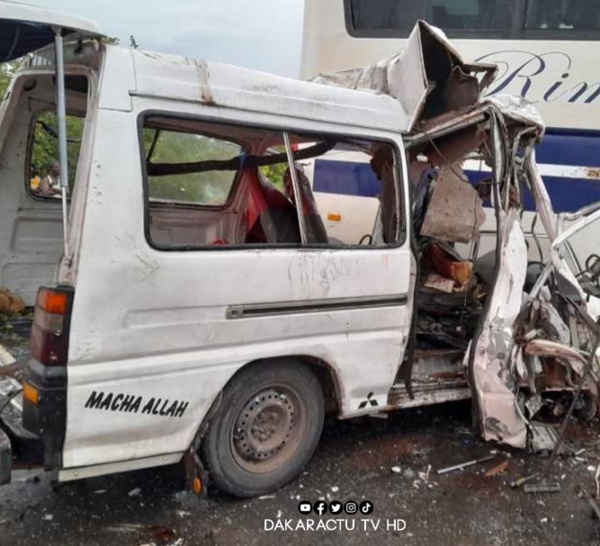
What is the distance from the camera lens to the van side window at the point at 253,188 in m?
3.63

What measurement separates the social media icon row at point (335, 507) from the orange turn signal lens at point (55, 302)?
177 cm

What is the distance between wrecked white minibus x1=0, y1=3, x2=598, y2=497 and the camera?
284 centimetres

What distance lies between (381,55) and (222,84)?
336 centimetres

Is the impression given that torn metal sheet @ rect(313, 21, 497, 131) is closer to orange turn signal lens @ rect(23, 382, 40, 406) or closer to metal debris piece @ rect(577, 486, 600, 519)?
metal debris piece @ rect(577, 486, 600, 519)

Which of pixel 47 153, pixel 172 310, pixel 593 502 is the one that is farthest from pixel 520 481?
pixel 47 153

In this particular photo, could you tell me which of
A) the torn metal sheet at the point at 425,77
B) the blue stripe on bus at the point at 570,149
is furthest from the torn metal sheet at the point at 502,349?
the blue stripe on bus at the point at 570,149

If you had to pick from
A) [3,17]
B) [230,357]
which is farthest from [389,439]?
[3,17]

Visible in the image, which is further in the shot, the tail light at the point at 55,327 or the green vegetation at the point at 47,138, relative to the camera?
the green vegetation at the point at 47,138

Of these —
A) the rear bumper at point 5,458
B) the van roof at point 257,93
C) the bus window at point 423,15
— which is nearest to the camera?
the rear bumper at point 5,458

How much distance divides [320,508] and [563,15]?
4.72 metres

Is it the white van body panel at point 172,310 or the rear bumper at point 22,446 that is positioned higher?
the white van body panel at point 172,310

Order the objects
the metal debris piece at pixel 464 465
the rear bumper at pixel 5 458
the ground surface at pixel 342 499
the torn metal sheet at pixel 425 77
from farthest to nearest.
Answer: the metal debris piece at pixel 464 465 < the torn metal sheet at pixel 425 77 < the ground surface at pixel 342 499 < the rear bumper at pixel 5 458

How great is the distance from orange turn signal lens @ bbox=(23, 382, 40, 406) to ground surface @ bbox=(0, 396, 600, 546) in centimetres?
85

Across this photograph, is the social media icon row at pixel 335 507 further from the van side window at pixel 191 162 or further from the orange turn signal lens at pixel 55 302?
the van side window at pixel 191 162
